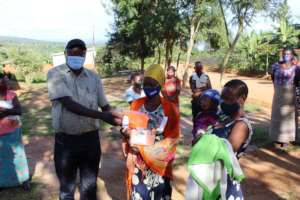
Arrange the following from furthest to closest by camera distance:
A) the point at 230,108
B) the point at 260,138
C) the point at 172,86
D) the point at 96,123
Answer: the point at 260,138
the point at 172,86
the point at 96,123
the point at 230,108

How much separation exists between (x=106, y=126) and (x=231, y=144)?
7.33 m

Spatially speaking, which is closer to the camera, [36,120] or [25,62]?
[36,120]

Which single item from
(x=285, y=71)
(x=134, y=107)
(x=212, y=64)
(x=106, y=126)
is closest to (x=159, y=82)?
(x=134, y=107)

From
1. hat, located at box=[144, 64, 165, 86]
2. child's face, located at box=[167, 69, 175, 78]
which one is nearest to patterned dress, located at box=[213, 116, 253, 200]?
hat, located at box=[144, 64, 165, 86]

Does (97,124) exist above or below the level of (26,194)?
above

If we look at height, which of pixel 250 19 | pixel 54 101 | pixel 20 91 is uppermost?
pixel 250 19

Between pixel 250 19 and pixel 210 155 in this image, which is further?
pixel 250 19

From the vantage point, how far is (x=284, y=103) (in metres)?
7.27

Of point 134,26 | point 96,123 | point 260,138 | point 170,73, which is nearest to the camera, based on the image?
point 96,123

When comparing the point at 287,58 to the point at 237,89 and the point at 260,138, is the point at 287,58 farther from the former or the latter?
the point at 237,89

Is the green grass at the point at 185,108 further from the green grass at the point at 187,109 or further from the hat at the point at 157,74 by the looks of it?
the hat at the point at 157,74

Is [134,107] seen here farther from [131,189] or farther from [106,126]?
[106,126]

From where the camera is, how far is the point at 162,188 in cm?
365

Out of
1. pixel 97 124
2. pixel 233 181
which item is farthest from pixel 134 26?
pixel 233 181
